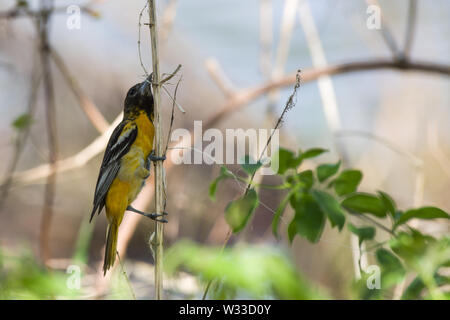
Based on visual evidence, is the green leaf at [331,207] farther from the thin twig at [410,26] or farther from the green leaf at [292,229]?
the thin twig at [410,26]

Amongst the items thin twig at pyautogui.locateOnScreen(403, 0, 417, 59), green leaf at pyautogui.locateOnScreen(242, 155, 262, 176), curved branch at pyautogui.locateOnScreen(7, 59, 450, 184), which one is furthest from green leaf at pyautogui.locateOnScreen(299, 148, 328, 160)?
thin twig at pyautogui.locateOnScreen(403, 0, 417, 59)

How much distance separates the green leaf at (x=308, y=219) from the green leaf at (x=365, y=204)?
0.17 metres

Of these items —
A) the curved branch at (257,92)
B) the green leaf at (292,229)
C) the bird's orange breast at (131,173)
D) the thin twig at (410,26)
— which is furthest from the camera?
the curved branch at (257,92)

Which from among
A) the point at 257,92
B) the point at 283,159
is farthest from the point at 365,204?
the point at 257,92

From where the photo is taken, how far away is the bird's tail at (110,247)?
244 cm

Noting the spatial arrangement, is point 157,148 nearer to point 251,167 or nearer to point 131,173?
point 251,167

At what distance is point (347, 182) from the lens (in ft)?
5.91

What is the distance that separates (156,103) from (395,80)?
489 cm

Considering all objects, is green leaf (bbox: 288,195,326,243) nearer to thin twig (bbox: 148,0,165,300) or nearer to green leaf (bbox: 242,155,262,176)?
green leaf (bbox: 242,155,262,176)

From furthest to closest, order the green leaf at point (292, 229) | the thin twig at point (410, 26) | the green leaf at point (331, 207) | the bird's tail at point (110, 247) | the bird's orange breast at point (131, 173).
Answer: the thin twig at point (410, 26), the bird's orange breast at point (131, 173), the bird's tail at point (110, 247), the green leaf at point (292, 229), the green leaf at point (331, 207)

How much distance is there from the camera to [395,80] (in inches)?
237

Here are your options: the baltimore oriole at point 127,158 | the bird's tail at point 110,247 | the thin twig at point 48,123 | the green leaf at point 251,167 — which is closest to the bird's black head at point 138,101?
the baltimore oriole at point 127,158

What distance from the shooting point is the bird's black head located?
8.91 ft

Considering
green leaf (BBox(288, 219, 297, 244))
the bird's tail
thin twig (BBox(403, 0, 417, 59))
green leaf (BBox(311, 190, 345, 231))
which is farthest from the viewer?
thin twig (BBox(403, 0, 417, 59))
